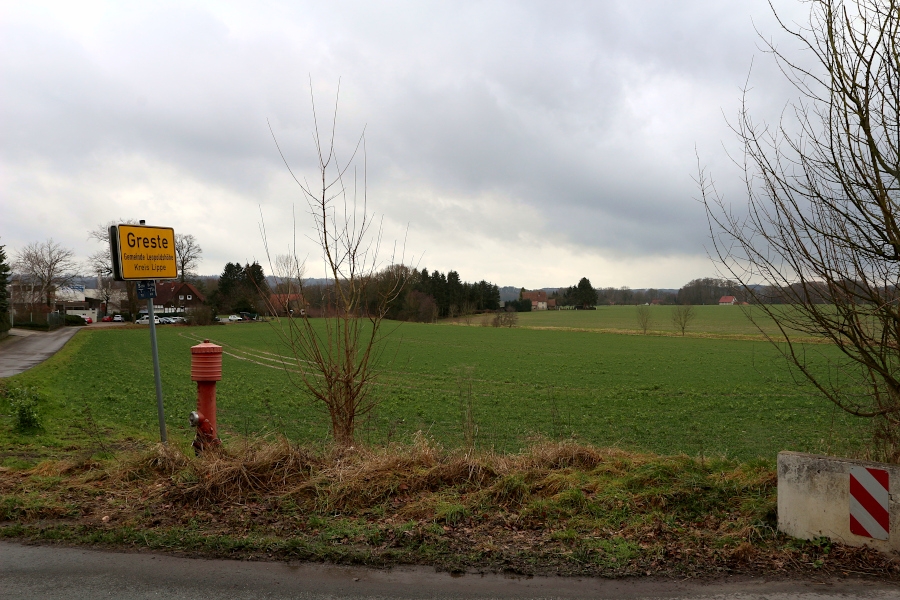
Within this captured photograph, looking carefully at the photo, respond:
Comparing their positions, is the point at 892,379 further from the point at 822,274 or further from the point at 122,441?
the point at 122,441

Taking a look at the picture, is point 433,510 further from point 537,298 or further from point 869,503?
point 537,298

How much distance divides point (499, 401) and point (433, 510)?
18407 millimetres

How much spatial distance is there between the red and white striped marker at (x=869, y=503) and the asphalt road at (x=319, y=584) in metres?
0.53

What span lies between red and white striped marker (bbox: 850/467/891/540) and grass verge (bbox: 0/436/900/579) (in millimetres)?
163

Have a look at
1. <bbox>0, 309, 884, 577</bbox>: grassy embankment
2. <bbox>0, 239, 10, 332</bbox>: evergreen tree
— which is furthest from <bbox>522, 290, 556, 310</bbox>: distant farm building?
<bbox>0, 309, 884, 577</bbox>: grassy embankment

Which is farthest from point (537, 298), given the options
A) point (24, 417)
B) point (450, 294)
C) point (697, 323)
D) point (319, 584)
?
point (319, 584)

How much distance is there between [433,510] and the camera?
530 cm

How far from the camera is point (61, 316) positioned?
76.4 m

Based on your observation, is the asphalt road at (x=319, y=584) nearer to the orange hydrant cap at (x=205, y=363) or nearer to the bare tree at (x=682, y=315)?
the orange hydrant cap at (x=205, y=363)

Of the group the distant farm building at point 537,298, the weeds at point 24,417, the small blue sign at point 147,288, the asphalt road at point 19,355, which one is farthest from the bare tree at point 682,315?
the distant farm building at point 537,298

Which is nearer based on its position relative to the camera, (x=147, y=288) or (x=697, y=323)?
(x=147, y=288)

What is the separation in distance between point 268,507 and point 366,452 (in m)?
1.38

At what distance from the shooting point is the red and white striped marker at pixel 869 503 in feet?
14.7

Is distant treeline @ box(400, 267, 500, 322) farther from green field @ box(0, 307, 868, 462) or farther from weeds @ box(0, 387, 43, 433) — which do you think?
weeds @ box(0, 387, 43, 433)
